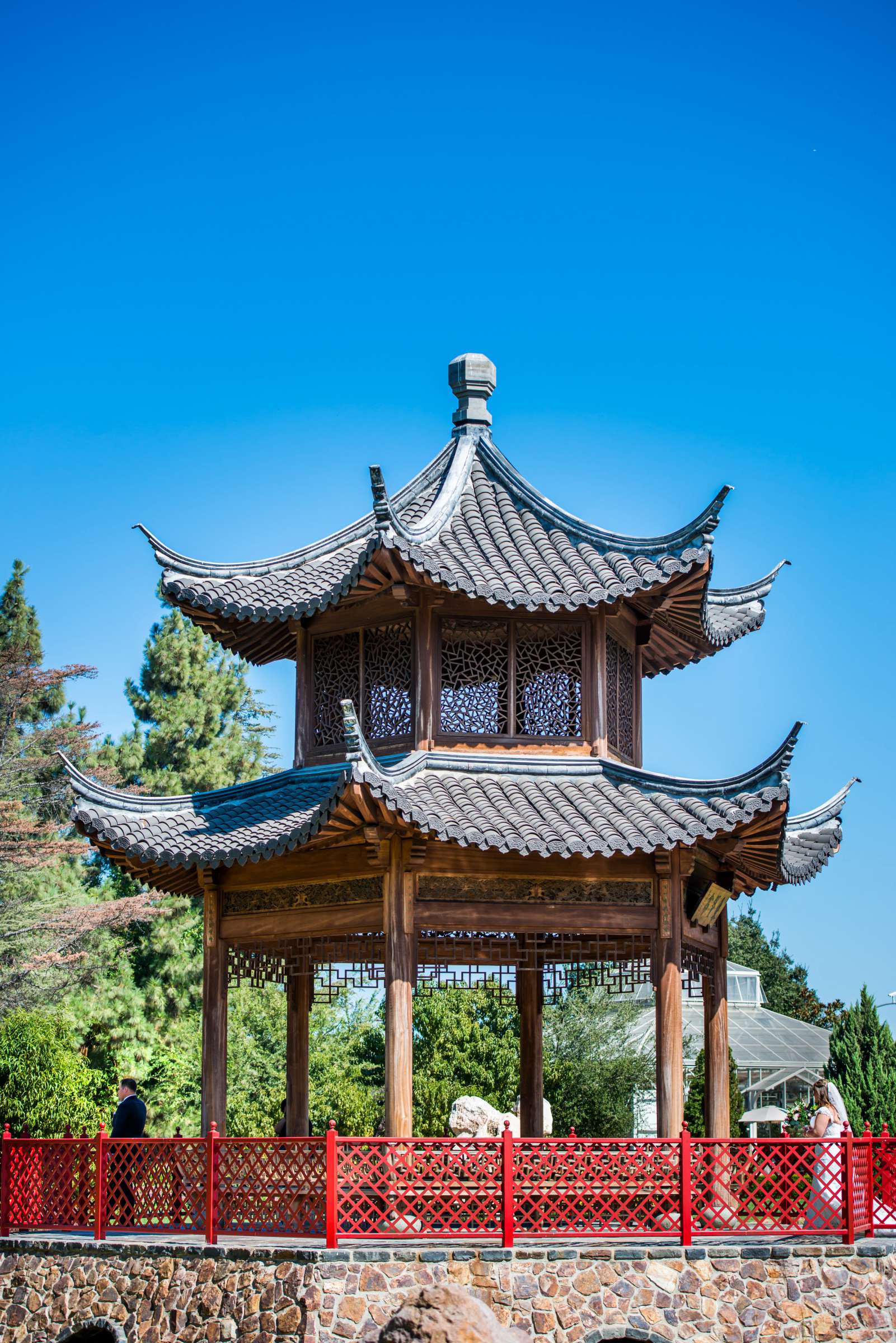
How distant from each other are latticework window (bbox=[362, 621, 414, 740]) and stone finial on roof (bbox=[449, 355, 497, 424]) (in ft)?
10.4

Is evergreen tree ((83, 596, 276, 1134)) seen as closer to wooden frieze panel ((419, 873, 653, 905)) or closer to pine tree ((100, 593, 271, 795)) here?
pine tree ((100, 593, 271, 795))

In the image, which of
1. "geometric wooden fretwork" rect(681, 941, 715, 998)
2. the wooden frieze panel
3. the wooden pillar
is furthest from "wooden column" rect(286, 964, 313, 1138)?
"geometric wooden fretwork" rect(681, 941, 715, 998)

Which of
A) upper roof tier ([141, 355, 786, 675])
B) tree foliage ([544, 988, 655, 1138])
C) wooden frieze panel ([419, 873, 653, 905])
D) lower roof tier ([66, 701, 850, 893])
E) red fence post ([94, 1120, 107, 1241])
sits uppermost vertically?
upper roof tier ([141, 355, 786, 675])

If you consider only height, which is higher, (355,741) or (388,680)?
(388,680)

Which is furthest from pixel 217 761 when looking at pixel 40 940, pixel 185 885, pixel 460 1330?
pixel 460 1330

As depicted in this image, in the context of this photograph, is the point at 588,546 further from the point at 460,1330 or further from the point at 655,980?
the point at 460,1330

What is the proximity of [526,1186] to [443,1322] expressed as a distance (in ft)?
13.0

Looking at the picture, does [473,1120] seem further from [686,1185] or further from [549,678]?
[686,1185]

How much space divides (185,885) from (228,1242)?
4.58m

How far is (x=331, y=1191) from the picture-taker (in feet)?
41.4

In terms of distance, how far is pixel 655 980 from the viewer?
588 inches

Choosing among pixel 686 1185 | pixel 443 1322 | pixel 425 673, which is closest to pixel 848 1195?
pixel 686 1185

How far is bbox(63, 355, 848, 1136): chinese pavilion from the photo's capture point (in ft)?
47.1

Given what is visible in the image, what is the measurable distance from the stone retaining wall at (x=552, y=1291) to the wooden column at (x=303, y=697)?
5.09 meters
